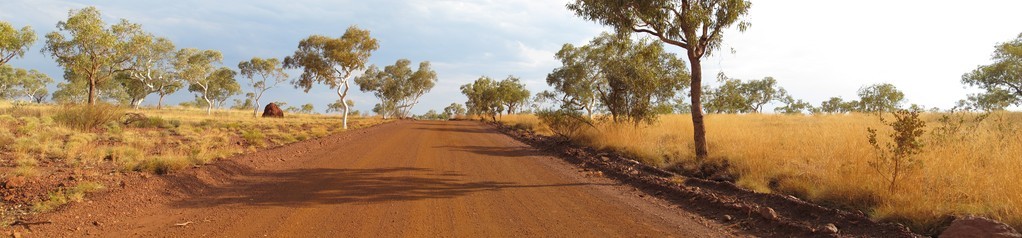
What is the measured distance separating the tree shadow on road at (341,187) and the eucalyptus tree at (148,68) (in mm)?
32184

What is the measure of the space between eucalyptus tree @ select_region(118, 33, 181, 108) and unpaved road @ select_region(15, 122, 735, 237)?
101 feet

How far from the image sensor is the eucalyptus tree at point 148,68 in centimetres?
3312

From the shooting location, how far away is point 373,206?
6.01 metres

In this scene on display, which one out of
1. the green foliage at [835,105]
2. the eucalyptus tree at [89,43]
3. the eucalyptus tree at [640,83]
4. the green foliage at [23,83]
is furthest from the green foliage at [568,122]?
the green foliage at [23,83]

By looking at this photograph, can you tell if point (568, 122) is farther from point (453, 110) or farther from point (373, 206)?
point (453, 110)

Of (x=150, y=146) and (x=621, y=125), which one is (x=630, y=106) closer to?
(x=621, y=125)

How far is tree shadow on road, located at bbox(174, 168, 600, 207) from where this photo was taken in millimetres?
6391

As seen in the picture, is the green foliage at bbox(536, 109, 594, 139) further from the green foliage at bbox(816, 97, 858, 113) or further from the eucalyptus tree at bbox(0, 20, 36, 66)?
the green foliage at bbox(816, 97, 858, 113)

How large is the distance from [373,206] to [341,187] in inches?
62.2

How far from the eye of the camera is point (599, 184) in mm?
8297

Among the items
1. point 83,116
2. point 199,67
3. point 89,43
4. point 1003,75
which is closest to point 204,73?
point 199,67

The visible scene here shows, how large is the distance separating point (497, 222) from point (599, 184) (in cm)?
331

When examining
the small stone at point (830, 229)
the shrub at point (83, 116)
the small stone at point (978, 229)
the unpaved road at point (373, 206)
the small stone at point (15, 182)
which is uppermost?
the shrub at point (83, 116)

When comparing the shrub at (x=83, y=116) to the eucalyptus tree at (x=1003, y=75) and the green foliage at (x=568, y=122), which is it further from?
the eucalyptus tree at (x=1003, y=75)
